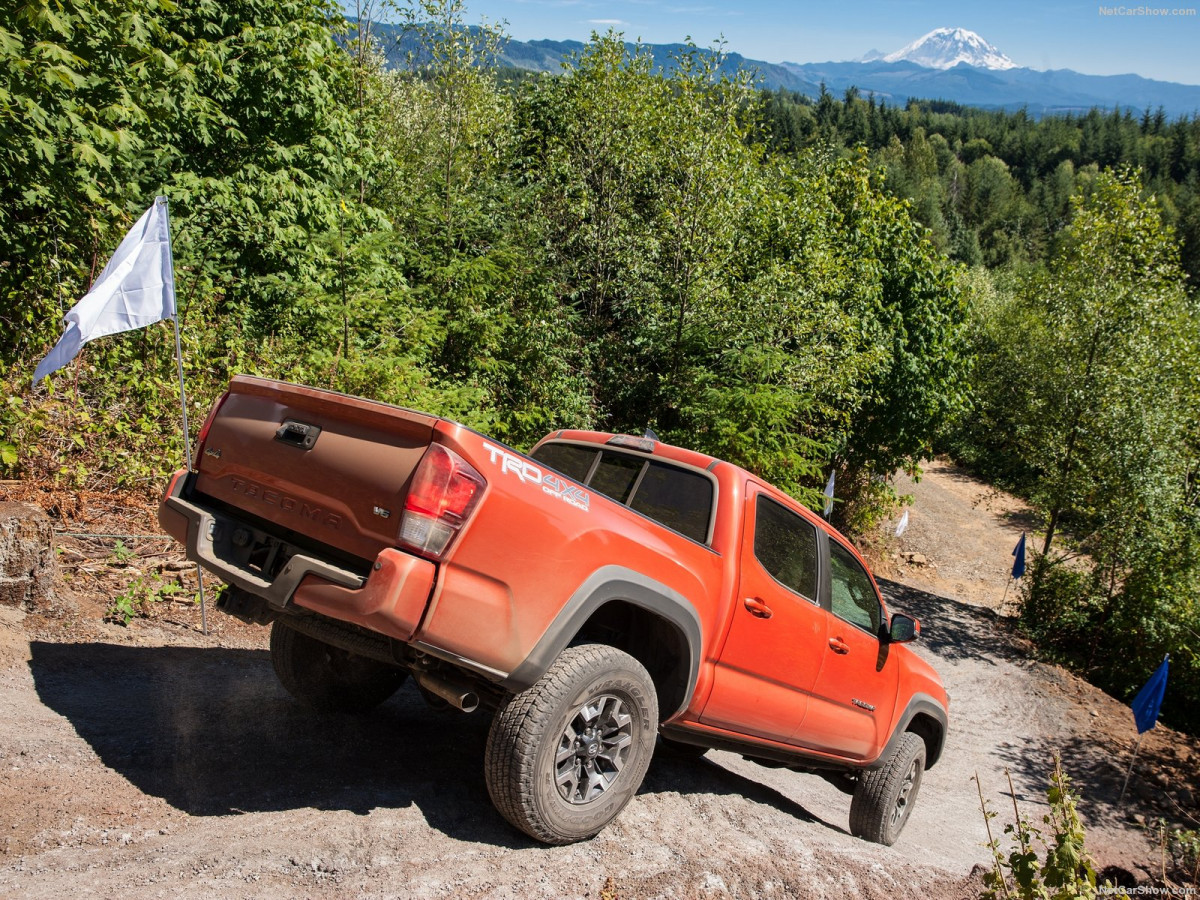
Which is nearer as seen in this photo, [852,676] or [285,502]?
[285,502]

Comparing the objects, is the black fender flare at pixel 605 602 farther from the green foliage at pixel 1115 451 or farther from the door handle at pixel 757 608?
the green foliage at pixel 1115 451

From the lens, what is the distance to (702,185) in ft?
48.1

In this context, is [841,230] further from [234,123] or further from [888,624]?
[888,624]

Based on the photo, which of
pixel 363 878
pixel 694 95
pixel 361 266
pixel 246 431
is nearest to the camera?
pixel 363 878

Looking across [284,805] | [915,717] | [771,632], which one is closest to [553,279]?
[915,717]

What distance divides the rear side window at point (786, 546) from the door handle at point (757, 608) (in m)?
0.21

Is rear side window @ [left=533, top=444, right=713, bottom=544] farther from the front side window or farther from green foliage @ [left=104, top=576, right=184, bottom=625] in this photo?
green foliage @ [left=104, top=576, right=184, bottom=625]

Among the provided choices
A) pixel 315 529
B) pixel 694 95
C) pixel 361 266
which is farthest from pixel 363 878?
pixel 694 95

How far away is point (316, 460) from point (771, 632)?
8.12ft

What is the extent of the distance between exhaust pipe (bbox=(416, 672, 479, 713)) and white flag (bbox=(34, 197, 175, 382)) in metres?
3.52

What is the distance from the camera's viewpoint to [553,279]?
49.5ft

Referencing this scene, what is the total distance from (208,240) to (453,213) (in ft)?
15.2

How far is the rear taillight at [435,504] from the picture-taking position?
3088 millimetres

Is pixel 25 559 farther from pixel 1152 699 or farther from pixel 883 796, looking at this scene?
pixel 1152 699
